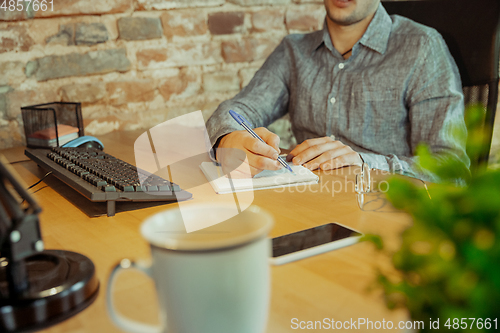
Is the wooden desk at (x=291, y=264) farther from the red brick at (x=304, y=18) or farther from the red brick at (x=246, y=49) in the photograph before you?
the red brick at (x=304, y=18)

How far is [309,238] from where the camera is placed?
618 millimetres

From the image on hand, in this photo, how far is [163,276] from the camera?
329mm

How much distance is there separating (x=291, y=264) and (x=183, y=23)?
4.42ft

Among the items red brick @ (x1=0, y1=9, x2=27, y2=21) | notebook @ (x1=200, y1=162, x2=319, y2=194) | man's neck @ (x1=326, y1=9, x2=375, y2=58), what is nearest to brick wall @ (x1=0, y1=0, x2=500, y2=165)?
red brick @ (x1=0, y1=9, x2=27, y2=21)

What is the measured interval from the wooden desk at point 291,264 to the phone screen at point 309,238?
26mm

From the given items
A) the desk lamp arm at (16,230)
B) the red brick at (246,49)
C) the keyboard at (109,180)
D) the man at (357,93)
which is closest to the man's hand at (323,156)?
the man at (357,93)

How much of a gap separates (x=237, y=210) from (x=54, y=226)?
46 cm

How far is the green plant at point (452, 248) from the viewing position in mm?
235

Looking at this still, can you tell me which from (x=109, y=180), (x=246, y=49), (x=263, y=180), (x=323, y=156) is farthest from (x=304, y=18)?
(x=109, y=180)

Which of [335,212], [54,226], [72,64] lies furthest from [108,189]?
[72,64]

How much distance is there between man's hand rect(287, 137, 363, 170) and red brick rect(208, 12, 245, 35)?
35.2 inches

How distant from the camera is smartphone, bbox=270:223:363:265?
562 mm

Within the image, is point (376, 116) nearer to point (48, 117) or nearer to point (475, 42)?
point (475, 42)

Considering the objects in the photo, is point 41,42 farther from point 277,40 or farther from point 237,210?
point 237,210
